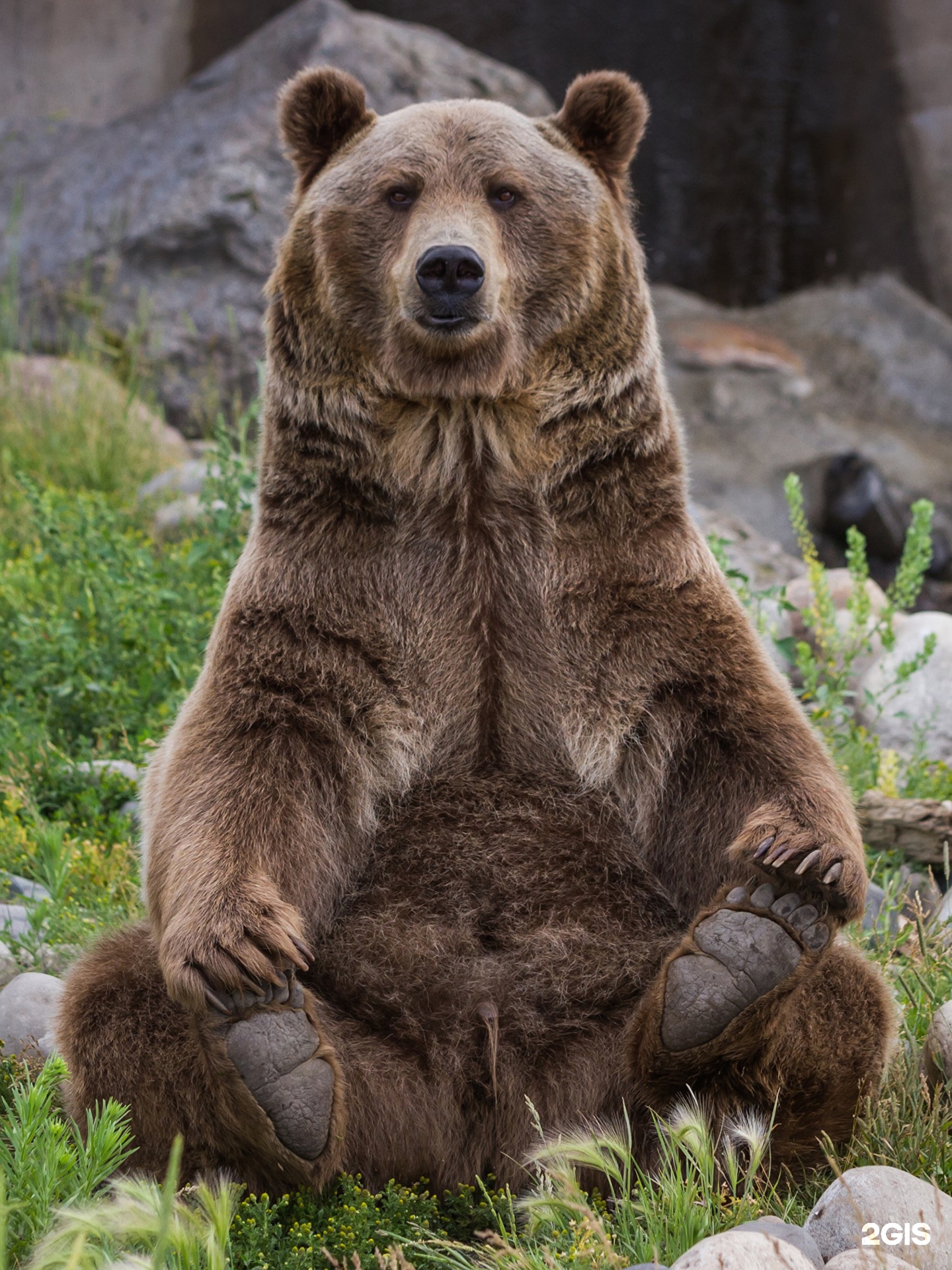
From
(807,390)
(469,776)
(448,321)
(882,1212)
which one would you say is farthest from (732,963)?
(807,390)

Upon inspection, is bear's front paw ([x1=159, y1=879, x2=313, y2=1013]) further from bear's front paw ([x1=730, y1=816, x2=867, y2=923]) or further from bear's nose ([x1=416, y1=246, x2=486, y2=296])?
bear's nose ([x1=416, y1=246, x2=486, y2=296])

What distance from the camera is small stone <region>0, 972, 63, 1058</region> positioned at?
123 inches

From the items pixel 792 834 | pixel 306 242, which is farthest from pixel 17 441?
pixel 792 834

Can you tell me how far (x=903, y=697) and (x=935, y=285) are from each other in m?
8.59

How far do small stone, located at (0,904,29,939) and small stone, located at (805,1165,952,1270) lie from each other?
2.31 meters

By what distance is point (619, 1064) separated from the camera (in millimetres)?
2598

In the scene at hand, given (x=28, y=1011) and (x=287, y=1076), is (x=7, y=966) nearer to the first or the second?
(x=28, y=1011)

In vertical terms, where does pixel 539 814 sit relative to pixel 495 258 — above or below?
below

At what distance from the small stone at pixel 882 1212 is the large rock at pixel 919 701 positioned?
275cm

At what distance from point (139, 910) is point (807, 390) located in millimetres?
9186

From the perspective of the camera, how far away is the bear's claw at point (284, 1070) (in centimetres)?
235

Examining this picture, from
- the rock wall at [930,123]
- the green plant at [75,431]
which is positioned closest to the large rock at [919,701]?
the green plant at [75,431]

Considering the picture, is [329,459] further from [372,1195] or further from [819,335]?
[819,335]

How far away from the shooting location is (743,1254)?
74.0 inches
